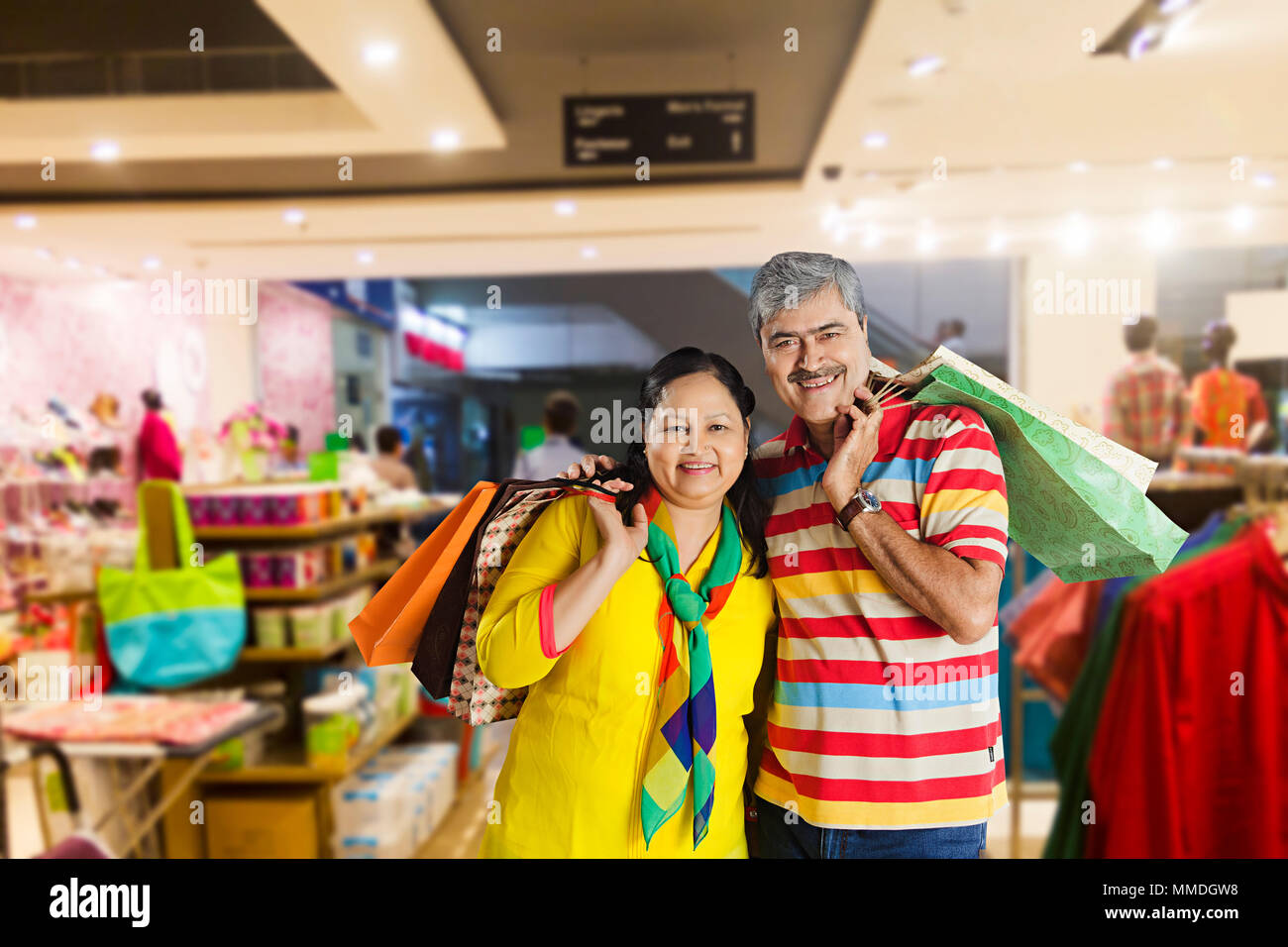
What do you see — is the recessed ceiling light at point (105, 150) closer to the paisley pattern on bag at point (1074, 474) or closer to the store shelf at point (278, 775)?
the store shelf at point (278, 775)

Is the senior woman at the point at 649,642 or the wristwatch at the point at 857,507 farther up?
the wristwatch at the point at 857,507

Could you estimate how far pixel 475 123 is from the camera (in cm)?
411

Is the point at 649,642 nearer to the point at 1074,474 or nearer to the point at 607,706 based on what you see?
the point at 607,706

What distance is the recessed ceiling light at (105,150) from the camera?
13.3 ft

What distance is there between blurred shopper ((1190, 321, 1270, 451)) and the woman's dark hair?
201 cm

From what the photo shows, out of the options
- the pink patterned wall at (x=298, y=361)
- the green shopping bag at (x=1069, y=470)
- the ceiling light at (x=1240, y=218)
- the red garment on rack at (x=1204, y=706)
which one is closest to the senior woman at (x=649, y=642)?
the green shopping bag at (x=1069, y=470)

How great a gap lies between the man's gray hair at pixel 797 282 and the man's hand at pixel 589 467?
24cm

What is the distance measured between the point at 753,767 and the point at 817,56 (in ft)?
12.1

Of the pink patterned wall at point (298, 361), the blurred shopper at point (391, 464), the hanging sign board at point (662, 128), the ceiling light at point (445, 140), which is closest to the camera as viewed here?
the hanging sign board at point (662, 128)

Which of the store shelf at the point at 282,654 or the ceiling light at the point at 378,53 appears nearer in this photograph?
the store shelf at the point at 282,654

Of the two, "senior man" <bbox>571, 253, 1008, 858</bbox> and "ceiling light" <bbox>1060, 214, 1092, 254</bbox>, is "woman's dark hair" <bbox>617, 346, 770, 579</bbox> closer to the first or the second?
"senior man" <bbox>571, 253, 1008, 858</bbox>

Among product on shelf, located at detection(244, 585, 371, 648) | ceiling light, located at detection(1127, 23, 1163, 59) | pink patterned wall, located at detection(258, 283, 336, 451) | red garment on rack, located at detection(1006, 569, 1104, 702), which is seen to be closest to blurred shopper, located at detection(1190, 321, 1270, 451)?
red garment on rack, located at detection(1006, 569, 1104, 702)

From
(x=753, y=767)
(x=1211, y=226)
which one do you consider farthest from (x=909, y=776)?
(x=1211, y=226)

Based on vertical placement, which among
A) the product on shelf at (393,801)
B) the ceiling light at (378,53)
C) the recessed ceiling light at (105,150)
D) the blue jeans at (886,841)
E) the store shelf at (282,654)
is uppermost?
the ceiling light at (378,53)
